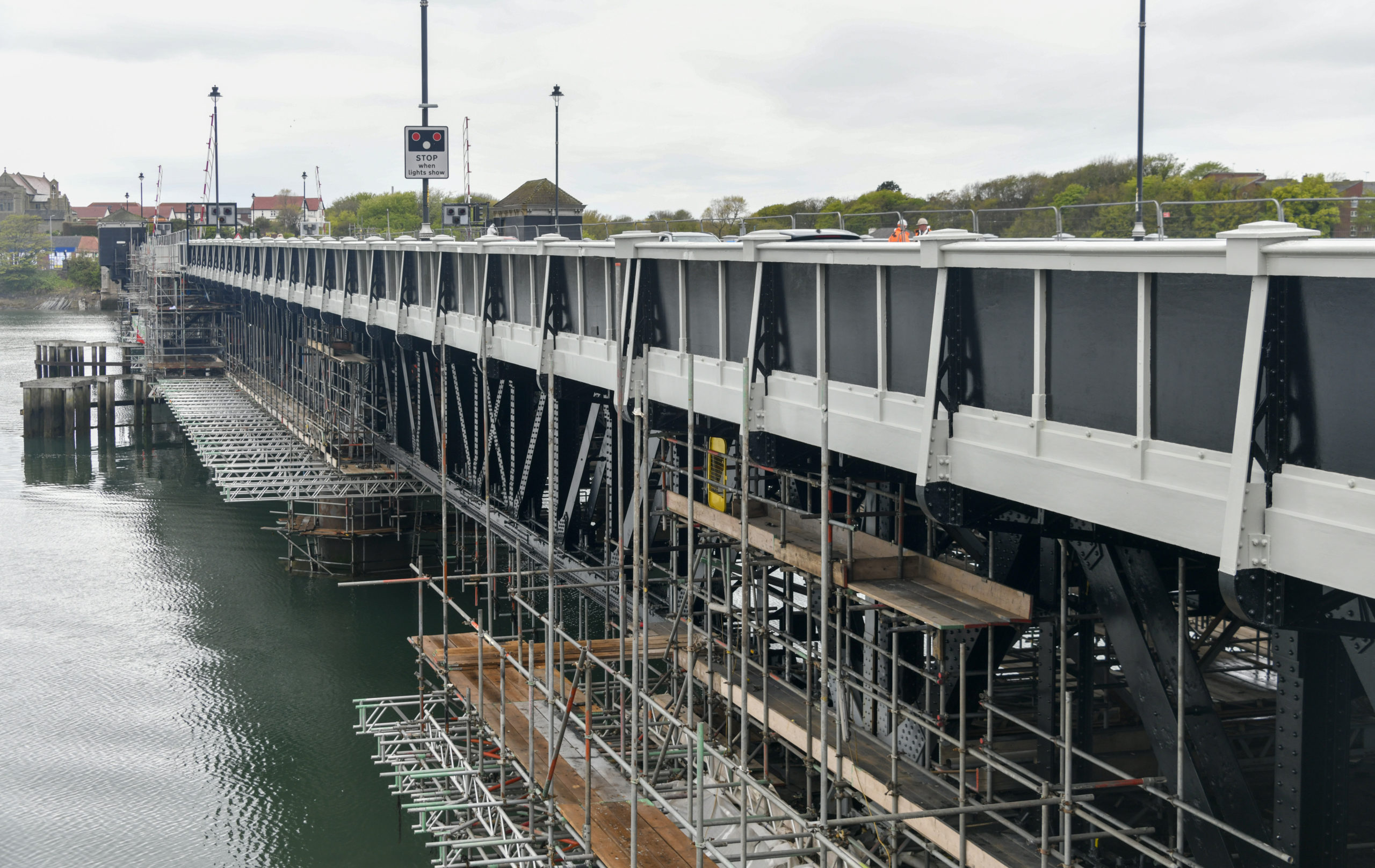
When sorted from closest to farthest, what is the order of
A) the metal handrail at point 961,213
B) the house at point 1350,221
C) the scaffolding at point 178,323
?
the house at point 1350,221, the metal handrail at point 961,213, the scaffolding at point 178,323

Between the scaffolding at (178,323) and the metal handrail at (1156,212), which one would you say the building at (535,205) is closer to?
the scaffolding at (178,323)

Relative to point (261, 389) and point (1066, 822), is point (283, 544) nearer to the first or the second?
point (261, 389)

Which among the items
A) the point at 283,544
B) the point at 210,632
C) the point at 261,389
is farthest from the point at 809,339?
the point at 261,389

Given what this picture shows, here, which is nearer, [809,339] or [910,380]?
[910,380]

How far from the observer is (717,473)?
22.0m

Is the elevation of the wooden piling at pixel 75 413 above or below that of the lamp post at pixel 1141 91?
below

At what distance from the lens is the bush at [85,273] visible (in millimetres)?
193375

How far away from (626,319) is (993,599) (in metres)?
9.12

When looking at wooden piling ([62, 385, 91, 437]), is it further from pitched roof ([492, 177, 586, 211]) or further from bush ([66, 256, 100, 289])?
bush ([66, 256, 100, 289])

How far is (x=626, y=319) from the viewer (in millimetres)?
21031

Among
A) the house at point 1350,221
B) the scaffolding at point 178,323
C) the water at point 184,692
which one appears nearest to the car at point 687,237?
the house at point 1350,221

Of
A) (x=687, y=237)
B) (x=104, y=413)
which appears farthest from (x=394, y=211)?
Answer: (x=687, y=237)

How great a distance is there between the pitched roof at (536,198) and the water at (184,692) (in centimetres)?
3781

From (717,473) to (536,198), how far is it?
248ft
